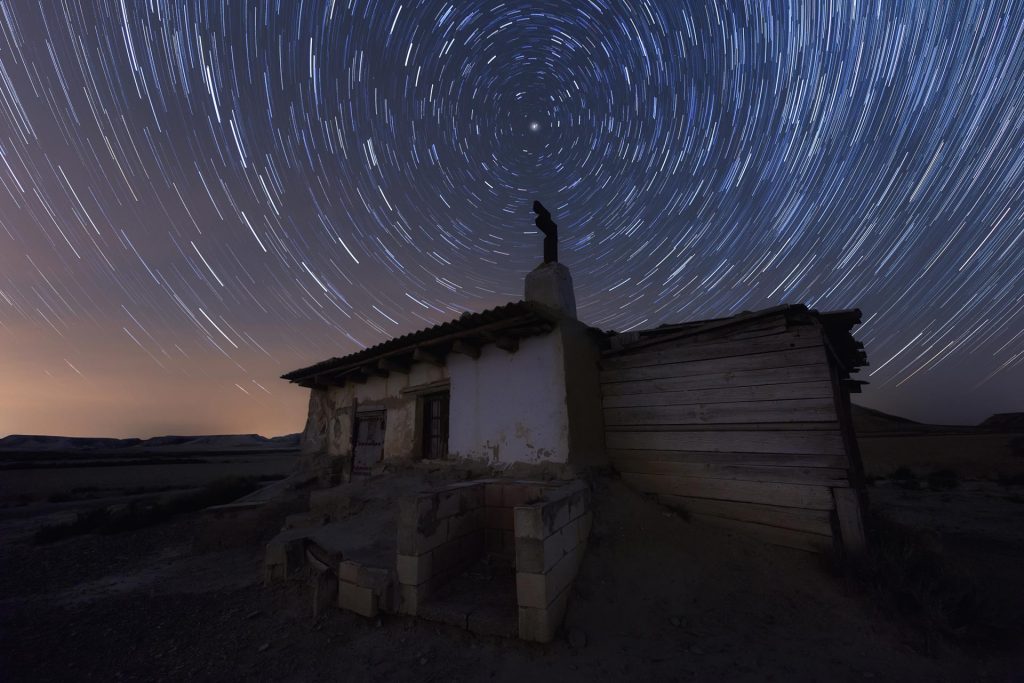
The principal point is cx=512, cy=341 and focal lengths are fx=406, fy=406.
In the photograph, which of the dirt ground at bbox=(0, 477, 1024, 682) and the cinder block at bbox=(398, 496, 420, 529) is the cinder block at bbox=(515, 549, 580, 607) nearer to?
the dirt ground at bbox=(0, 477, 1024, 682)

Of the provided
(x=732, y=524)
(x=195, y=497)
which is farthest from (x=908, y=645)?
(x=195, y=497)

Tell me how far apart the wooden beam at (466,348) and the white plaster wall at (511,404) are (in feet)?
0.43

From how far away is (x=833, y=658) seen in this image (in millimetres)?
3615

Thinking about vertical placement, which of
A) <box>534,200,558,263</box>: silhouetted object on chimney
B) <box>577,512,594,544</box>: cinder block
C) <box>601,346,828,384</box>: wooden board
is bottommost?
<box>577,512,594,544</box>: cinder block

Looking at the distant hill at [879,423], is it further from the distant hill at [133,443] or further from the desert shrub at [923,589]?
the distant hill at [133,443]

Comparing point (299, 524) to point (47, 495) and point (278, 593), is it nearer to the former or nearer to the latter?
point (278, 593)

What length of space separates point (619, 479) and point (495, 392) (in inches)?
104

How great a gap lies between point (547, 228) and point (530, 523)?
24.8ft

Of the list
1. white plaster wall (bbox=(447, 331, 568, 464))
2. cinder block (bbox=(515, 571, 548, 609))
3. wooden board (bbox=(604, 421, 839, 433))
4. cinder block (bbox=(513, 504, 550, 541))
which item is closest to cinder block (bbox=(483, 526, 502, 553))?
white plaster wall (bbox=(447, 331, 568, 464))

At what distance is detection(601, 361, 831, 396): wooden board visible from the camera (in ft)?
18.4

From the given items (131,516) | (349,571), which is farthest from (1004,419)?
(131,516)

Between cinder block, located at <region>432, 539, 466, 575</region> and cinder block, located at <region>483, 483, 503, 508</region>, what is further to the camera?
cinder block, located at <region>483, 483, 503, 508</region>

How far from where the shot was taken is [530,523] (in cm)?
391

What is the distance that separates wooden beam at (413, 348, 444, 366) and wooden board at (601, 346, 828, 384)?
3369 millimetres
